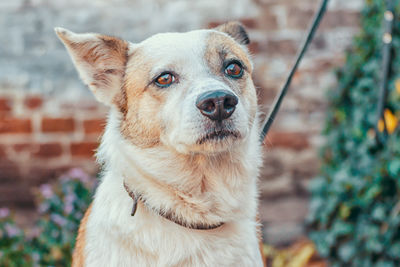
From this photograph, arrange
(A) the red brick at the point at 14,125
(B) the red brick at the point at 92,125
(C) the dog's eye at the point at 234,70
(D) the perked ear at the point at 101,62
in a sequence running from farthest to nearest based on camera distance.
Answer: (B) the red brick at the point at 92,125
(A) the red brick at the point at 14,125
(C) the dog's eye at the point at 234,70
(D) the perked ear at the point at 101,62

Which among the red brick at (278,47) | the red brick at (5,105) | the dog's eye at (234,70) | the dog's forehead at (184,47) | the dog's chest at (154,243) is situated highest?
the dog's forehead at (184,47)

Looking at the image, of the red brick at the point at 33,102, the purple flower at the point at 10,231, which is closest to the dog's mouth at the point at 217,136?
the purple flower at the point at 10,231

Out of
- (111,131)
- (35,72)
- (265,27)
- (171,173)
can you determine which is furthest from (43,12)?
(171,173)

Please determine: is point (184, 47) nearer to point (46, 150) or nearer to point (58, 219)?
point (58, 219)

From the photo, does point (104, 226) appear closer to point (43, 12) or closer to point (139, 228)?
point (139, 228)

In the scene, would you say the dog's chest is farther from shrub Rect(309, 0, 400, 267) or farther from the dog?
shrub Rect(309, 0, 400, 267)

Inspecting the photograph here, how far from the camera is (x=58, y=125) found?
14.4 feet

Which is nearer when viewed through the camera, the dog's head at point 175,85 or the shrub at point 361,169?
the dog's head at point 175,85

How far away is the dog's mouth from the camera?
6.76 ft

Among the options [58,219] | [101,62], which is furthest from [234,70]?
[58,219]

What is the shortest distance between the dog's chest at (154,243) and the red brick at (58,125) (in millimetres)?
2414

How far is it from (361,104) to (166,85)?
1.96 meters

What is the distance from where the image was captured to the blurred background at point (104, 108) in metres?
4.34

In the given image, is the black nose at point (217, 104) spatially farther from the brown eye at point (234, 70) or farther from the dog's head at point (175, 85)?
the brown eye at point (234, 70)
